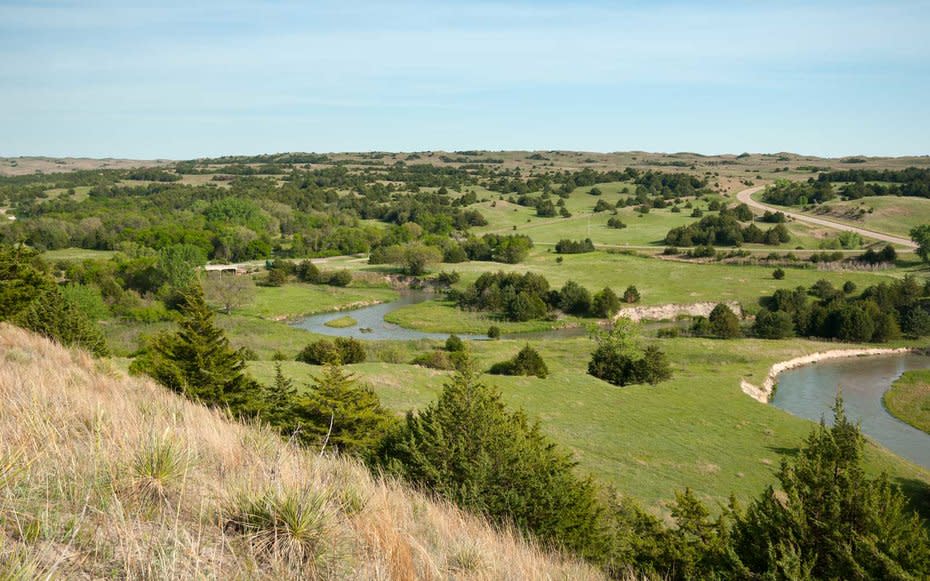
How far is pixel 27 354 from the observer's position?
13.5m

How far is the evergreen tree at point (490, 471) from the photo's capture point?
10859 millimetres

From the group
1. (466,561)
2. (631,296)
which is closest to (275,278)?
(631,296)

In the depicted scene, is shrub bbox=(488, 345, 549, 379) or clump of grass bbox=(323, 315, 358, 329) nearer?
shrub bbox=(488, 345, 549, 379)

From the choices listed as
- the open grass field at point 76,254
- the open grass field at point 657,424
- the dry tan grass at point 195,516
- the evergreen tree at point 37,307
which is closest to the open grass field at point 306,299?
the open grass field at point 76,254

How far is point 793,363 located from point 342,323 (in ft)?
125

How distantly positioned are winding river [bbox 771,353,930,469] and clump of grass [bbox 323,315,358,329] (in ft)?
119

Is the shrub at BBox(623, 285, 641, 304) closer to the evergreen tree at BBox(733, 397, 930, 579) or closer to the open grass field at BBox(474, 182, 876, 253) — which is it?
the open grass field at BBox(474, 182, 876, 253)

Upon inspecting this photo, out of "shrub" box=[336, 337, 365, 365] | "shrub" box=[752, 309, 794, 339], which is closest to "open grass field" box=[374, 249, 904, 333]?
"shrub" box=[752, 309, 794, 339]

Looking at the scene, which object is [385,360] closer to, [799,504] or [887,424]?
[887,424]

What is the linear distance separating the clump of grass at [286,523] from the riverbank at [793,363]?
34.5 metres

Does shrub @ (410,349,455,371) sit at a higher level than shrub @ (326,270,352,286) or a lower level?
higher

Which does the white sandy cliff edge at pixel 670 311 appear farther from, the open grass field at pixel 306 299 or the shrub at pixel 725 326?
the open grass field at pixel 306 299

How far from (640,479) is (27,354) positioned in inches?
733

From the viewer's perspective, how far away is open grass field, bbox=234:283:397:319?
6122 cm
